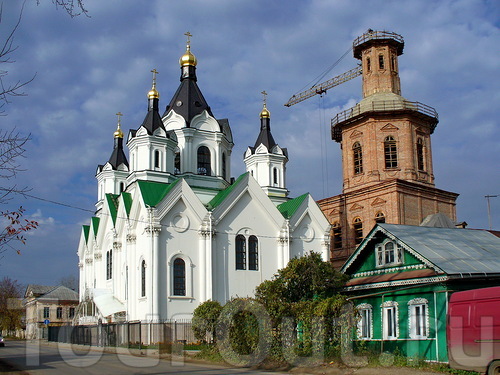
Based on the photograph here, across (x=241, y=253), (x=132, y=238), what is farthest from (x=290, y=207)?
(x=132, y=238)

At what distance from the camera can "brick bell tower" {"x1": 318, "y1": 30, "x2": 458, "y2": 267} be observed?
41969 mm

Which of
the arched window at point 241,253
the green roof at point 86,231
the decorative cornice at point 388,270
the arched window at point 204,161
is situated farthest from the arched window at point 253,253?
the green roof at point 86,231

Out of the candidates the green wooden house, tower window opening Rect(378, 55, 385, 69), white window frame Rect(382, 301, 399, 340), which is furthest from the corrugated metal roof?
tower window opening Rect(378, 55, 385, 69)

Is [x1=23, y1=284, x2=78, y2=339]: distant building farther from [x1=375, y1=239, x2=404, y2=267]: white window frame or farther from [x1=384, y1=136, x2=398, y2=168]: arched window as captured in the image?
[x1=375, y1=239, x2=404, y2=267]: white window frame

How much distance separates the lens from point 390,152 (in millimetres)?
43750

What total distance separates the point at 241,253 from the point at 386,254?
52.3ft

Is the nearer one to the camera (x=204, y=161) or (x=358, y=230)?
(x=358, y=230)

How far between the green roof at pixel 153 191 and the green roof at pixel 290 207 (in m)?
8.73

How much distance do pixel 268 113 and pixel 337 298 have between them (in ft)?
102

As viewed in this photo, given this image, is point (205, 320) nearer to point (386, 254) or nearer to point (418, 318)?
point (386, 254)

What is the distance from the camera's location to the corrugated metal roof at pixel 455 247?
21594 mm

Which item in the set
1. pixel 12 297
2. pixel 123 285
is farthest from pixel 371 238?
pixel 12 297

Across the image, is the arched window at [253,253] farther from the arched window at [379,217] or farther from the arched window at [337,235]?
the arched window at [379,217]

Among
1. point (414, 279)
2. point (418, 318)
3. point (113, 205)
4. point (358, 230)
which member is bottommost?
point (418, 318)
